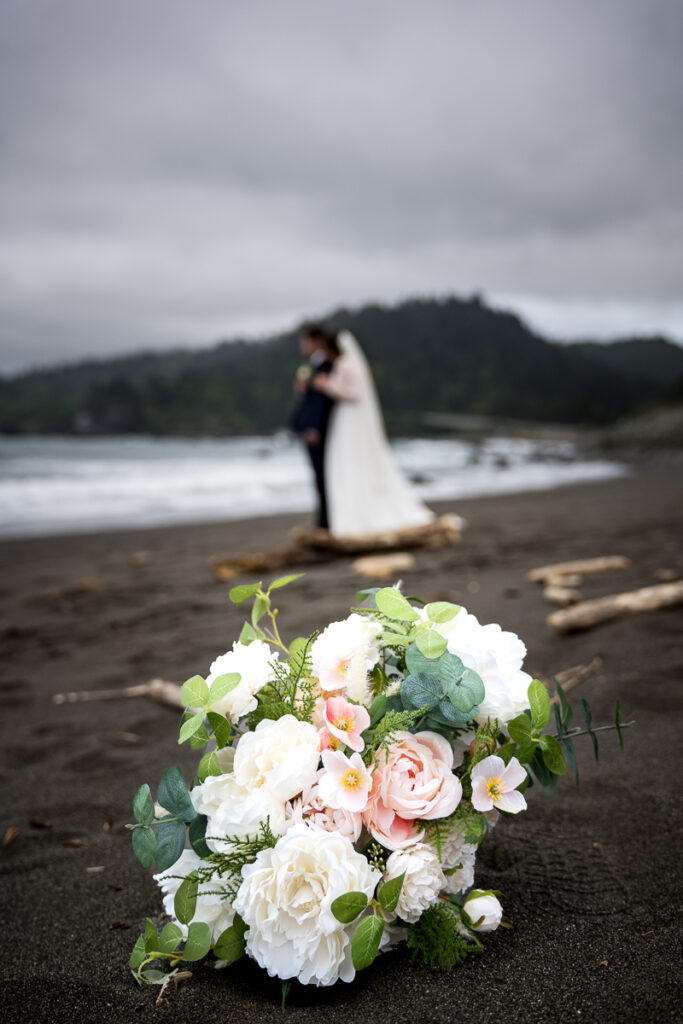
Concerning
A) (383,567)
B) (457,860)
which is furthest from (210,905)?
(383,567)

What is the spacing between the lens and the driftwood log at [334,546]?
6695 millimetres

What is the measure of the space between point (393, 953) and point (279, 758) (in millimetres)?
551

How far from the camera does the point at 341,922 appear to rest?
1279 millimetres

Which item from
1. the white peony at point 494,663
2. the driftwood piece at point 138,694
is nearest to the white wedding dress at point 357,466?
the driftwood piece at point 138,694

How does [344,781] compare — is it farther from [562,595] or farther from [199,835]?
[562,595]

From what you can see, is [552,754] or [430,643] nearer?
[430,643]

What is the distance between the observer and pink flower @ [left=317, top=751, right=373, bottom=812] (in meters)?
1.36

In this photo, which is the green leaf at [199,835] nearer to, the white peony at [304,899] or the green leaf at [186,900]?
the green leaf at [186,900]

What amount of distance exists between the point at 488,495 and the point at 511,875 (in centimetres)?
1339

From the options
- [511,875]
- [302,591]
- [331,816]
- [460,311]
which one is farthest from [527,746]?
[460,311]

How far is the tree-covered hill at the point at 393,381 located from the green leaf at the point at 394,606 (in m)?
46.6

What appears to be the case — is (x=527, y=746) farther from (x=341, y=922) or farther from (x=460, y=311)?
(x=460, y=311)

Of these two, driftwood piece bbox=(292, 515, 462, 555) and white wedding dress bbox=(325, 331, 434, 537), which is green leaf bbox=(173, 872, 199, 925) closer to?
driftwood piece bbox=(292, 515, 462, 555)

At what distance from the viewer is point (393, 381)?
77375 mm
